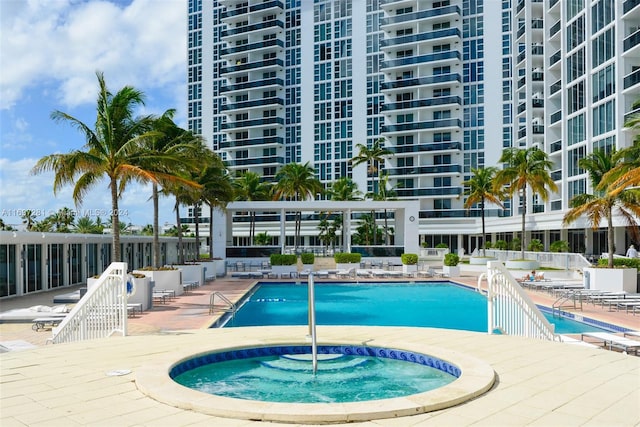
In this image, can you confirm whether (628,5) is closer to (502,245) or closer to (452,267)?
(502,245)

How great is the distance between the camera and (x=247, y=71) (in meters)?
68.8

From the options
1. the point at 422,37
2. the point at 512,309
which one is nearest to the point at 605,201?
the point at 512,309

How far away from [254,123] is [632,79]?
4456 centimetres

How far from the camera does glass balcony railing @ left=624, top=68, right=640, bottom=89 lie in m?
32.8

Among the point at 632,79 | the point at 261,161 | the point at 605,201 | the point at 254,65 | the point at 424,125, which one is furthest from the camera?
the point at 254,65

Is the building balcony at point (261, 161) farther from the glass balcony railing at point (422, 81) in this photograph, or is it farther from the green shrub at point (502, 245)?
the green shrub at point (502, 245)

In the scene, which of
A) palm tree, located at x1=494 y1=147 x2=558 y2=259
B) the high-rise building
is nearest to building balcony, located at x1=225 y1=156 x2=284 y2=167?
the high-rise building

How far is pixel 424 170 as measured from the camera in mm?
60406

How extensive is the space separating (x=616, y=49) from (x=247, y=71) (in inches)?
1752

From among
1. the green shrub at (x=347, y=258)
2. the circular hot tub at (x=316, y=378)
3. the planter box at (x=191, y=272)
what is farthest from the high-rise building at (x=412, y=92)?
the circular hot tub at (x=316, y=378)

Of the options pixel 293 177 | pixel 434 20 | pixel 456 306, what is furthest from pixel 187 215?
pixel 456 306

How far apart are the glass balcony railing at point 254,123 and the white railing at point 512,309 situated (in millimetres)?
59619

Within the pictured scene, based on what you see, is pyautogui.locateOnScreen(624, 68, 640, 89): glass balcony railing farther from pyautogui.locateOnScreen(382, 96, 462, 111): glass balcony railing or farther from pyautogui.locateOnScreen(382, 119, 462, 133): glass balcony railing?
pyautogui.locateOnScreen(382, 96, 462, 111): glass balcony railing

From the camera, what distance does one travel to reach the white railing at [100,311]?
32.0 feet
